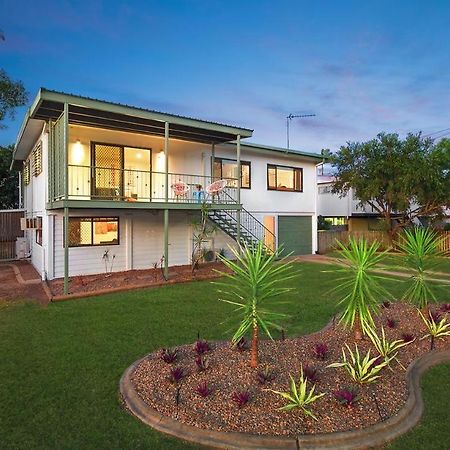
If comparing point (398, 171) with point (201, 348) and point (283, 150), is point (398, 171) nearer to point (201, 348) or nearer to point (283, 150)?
point (283, 150)

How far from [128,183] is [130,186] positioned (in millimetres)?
138

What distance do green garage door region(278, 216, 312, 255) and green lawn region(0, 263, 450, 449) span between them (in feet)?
26.5

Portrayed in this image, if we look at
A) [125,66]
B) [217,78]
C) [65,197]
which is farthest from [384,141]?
[65,197]

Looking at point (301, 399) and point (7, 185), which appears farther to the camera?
point (7, 185)

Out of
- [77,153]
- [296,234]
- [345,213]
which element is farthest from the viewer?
[345,213]

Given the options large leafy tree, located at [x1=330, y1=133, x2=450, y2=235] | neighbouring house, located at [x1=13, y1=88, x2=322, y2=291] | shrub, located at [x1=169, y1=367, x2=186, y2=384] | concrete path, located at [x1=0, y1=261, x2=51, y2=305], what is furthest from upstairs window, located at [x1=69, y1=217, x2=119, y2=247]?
large leafy tree, located at [x1=330, y1=133, x2=450, y2=235]

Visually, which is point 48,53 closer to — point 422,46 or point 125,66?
point 125,66

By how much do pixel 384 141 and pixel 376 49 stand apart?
4.61m

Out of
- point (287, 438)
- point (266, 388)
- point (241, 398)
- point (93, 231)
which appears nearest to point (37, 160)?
point (93, 231)

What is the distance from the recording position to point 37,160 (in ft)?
47.6

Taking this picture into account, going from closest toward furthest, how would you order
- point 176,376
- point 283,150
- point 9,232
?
1. point 176,376
2. point 283,150
3. point 9,232

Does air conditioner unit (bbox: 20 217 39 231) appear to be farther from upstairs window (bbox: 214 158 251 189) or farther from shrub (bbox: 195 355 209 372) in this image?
shrub (bbox: 195 355 209 372)

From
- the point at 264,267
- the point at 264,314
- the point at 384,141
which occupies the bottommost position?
the point at 264,314

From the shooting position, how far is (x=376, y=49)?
1750 cm
